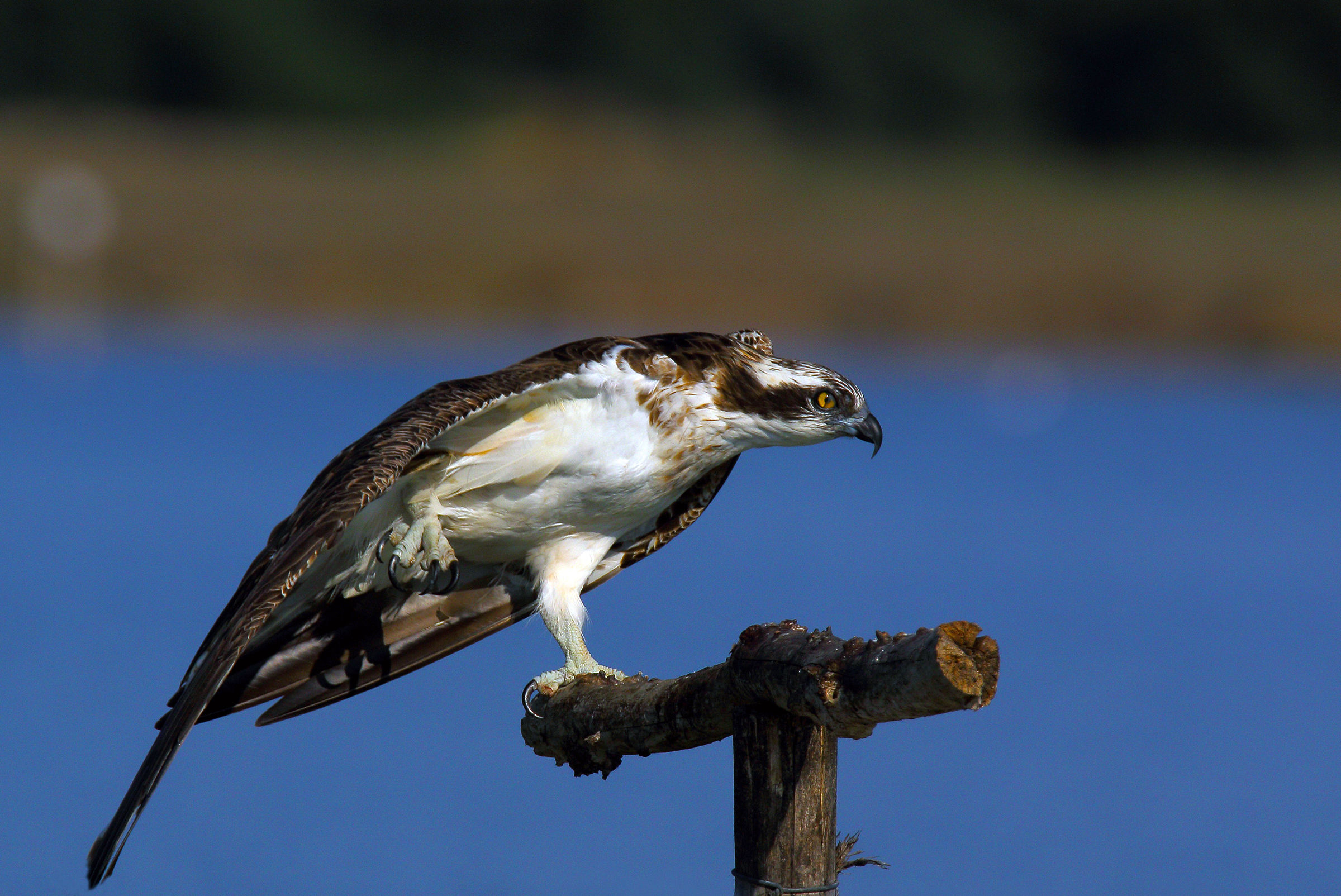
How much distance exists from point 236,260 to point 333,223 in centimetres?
338

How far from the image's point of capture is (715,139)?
4122 centimetres

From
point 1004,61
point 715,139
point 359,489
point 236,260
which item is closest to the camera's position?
point 359,489

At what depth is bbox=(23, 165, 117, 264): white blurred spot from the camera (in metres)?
30.3

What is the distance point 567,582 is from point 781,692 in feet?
7.01

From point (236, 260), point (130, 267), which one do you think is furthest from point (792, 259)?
Result: point (130, 267)

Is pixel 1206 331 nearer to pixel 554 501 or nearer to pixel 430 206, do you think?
pixel 430 206

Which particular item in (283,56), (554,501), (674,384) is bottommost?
(554,501)

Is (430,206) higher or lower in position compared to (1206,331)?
higher

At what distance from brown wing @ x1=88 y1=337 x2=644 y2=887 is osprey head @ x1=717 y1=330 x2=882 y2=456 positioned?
2.39 ft

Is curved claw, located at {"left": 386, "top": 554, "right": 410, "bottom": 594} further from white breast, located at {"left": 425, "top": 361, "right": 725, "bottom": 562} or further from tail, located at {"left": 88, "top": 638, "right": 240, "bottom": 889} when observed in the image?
tail, located at {"left": 88, "top": 638, "right": 240, "bottom": 889}

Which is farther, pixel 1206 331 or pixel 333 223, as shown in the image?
pixel 333 223

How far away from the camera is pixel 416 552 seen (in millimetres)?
5750

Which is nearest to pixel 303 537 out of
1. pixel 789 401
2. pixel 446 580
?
pixel 446 580

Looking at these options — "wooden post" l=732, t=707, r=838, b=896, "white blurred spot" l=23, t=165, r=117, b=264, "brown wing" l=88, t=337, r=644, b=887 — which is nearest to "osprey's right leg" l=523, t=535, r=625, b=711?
"brown wing" l=88, t=337, r=644, b=887
